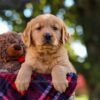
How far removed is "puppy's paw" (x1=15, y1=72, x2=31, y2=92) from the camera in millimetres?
4711

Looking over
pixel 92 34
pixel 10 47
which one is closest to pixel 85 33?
pixel 92 34

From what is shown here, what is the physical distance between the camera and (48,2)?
48.6ft

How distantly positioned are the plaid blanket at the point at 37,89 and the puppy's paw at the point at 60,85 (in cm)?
3

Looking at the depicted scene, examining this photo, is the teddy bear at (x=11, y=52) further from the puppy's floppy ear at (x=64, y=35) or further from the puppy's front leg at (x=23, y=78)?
the puppy's floppy ear at (x=64, y=35)

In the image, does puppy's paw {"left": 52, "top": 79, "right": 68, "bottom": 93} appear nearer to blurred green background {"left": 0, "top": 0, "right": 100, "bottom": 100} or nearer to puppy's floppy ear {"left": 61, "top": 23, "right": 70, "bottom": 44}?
puppy's floppy ear {"left": 61, "top": 23, "right": 70, "bottom": 44}

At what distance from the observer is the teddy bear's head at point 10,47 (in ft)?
16.9

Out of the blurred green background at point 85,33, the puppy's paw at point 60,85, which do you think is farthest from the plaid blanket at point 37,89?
the blurred green background at point 85,33

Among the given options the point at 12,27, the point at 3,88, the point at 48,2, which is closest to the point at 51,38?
the point at 3,88

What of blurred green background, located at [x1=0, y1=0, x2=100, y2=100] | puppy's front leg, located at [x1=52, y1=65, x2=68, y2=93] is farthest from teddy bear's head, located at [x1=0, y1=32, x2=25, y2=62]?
blurred green background, located at [x1=0, y1=0, x2=100, y2=100]

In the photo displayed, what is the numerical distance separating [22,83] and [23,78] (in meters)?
0.04

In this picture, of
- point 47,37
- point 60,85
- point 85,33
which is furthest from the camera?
point 85,33

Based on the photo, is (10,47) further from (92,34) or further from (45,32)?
(92,34)

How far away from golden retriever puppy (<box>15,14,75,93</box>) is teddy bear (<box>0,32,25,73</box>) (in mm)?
190

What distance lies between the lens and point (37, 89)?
4.75 metres
